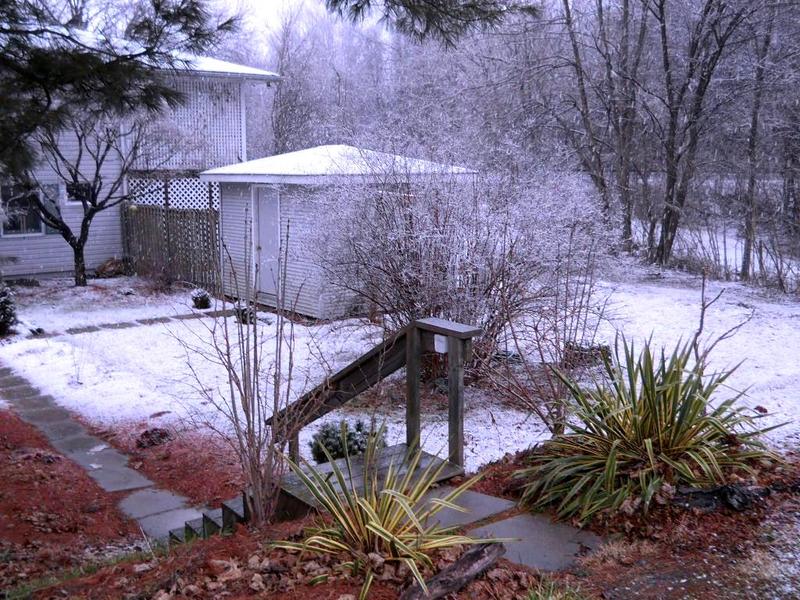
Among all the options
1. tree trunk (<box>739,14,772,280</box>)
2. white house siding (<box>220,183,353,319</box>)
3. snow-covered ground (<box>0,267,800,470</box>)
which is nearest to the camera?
snow-covered ground (<box>0,267,800,470</box>)

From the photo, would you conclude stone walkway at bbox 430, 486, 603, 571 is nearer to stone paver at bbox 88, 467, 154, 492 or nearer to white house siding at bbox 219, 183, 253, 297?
stone paver at bbox 88, 467, 154, 492

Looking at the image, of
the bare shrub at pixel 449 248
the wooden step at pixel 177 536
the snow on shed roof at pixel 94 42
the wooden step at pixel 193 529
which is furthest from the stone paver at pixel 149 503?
the snow on shed roof at pixel 94 42

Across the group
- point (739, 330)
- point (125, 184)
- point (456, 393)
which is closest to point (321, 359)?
point (456, 393)

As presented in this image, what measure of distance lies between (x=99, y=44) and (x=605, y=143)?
12.9 metres

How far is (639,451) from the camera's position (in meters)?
4.17

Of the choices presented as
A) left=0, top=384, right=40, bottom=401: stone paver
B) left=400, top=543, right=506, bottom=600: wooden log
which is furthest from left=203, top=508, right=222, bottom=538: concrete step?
left=0, top=384, right=40, bottom=401: stone paver

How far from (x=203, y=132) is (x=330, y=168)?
374 inches

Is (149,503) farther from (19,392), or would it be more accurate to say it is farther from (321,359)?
(19,392)

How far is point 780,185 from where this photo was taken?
16219 mm

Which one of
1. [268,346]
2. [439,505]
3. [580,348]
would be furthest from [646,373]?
[268,346]

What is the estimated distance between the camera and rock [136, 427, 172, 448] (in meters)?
7.54

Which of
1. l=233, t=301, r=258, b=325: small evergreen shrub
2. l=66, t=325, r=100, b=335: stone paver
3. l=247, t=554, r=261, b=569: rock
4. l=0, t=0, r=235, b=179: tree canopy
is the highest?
l=0, t=0, r=235, b=179: tree canopy

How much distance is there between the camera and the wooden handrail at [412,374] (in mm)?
4551

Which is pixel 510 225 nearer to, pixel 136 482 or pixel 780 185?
pixel 136 482
